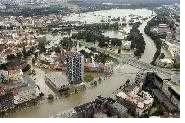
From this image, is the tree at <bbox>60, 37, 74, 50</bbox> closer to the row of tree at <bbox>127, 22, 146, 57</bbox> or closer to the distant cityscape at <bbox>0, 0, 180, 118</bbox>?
the distant cityscape at <bbox>0, 0, 180, 118</bbox>

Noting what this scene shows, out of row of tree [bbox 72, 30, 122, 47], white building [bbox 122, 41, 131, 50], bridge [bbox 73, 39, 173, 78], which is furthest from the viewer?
row of tree [bbox 72, 30, 122, 47]

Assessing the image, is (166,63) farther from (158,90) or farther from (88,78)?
(88,78)

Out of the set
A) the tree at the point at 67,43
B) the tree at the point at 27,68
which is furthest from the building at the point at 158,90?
the tree at the point at 67,43

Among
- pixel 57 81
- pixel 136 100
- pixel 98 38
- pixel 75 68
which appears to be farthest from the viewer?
pixel 98 38

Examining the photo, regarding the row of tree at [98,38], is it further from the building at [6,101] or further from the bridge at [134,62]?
the building at [6,101]

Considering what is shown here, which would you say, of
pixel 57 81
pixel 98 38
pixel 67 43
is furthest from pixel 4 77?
pixel 98 38

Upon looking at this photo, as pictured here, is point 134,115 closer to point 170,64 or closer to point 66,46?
point 170,64

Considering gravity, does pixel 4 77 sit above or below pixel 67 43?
below

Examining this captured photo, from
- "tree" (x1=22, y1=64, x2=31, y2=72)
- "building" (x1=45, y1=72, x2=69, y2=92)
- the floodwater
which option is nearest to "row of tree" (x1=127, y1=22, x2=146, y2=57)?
the floodwater
